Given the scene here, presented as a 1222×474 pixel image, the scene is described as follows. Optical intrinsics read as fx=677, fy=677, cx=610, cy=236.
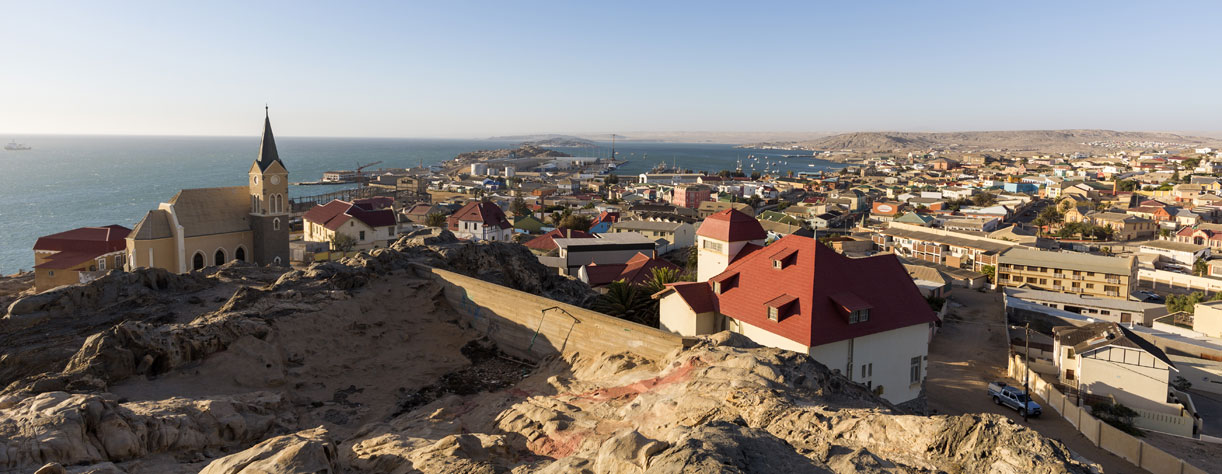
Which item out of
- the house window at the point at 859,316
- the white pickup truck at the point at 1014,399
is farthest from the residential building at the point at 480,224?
the house window at the point at 859,316

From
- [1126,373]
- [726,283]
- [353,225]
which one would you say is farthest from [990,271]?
[353,225]

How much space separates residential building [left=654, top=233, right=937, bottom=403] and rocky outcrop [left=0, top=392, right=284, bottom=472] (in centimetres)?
1190

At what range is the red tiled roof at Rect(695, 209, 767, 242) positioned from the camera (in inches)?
894

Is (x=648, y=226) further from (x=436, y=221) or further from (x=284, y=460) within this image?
(x=284, y=460)

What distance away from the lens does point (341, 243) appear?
44.3m

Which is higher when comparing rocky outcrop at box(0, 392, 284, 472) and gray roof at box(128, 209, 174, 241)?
gray roof at box(128, 209, 174, 241)

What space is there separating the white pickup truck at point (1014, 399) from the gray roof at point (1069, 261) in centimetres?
2309

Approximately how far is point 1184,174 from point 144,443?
494 ft

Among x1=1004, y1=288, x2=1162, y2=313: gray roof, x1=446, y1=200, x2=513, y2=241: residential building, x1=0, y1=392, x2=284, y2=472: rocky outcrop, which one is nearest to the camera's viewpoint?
x1=0, y1=392, x2=284, y2=472: rocky outcrop

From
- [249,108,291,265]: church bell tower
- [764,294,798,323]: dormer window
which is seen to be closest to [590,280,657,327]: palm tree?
[764,294,798,323]: dormer window

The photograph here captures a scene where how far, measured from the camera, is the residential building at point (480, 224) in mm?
53594

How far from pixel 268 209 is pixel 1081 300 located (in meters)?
44.8

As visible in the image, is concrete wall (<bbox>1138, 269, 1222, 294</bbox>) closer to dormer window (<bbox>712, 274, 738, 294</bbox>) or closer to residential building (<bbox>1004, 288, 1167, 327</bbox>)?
residential building (<bbox>1004, 288, 1167, 327</bbox>)

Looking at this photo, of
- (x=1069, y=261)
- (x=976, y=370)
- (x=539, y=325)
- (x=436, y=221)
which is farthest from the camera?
(x=436, y=221)
